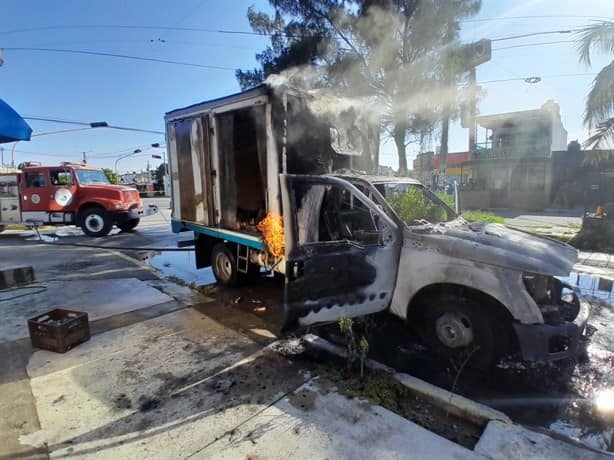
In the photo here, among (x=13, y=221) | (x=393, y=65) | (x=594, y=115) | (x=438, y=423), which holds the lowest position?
(x=438, y=423)

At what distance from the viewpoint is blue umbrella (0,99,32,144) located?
3695 mm

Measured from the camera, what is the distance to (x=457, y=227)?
3.83 m

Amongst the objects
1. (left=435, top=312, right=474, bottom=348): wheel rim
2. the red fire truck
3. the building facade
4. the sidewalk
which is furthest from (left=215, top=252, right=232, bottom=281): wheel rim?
the building facade

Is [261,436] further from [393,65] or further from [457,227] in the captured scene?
[393,65]

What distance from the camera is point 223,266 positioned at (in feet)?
19.5

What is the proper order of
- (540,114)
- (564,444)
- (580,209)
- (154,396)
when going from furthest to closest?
(540,114), (580,209), (154,396), (564,444)

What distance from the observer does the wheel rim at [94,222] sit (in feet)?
38.6

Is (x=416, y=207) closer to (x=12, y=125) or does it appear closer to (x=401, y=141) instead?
(x=12, y=125)

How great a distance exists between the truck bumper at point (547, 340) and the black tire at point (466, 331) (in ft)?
0.55

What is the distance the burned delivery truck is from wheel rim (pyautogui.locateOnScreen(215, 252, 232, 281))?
0.79m

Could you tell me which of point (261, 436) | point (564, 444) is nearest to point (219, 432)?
point (261, 436)

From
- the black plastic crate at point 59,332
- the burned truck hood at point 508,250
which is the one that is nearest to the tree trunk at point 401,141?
the burned truck hood at point 508,250

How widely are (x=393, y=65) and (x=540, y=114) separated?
1695cm

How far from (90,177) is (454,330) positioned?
13.2 meters
